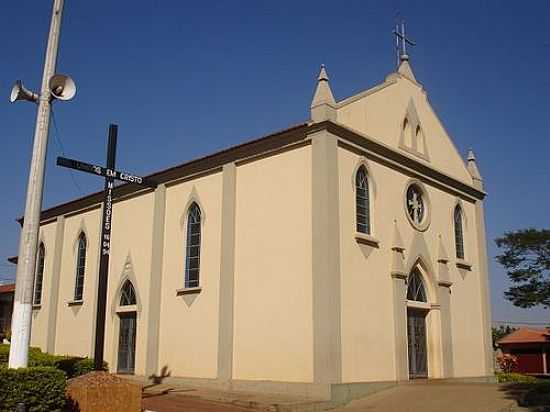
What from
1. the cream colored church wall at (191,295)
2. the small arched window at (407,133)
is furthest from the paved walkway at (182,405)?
the small arched window at (407,133)

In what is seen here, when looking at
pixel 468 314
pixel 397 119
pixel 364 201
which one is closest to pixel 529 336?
pixel 468 314

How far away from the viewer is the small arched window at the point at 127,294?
78.9 ft

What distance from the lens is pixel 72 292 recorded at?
27.5 metres

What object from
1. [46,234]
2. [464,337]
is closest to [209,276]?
[464,337]

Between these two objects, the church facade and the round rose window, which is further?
the round rose window

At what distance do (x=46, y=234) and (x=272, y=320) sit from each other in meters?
16.5

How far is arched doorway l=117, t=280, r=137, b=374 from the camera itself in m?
23.5

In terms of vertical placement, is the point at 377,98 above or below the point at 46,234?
above

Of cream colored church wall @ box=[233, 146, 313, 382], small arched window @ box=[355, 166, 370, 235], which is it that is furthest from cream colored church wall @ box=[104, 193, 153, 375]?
small arched window @ box=[355, 166, 370, 235]

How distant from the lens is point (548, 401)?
14531 mm

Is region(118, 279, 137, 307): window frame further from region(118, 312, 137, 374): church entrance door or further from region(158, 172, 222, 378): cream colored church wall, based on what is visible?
region(158, 172, 222, 378): cream colored church wall

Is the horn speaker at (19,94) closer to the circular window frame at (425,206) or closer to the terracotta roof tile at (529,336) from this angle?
the circular window frame at (425,206)

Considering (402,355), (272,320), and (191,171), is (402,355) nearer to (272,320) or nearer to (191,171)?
(272,320)

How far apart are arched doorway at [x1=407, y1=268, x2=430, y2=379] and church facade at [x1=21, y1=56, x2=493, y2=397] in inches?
2.6
